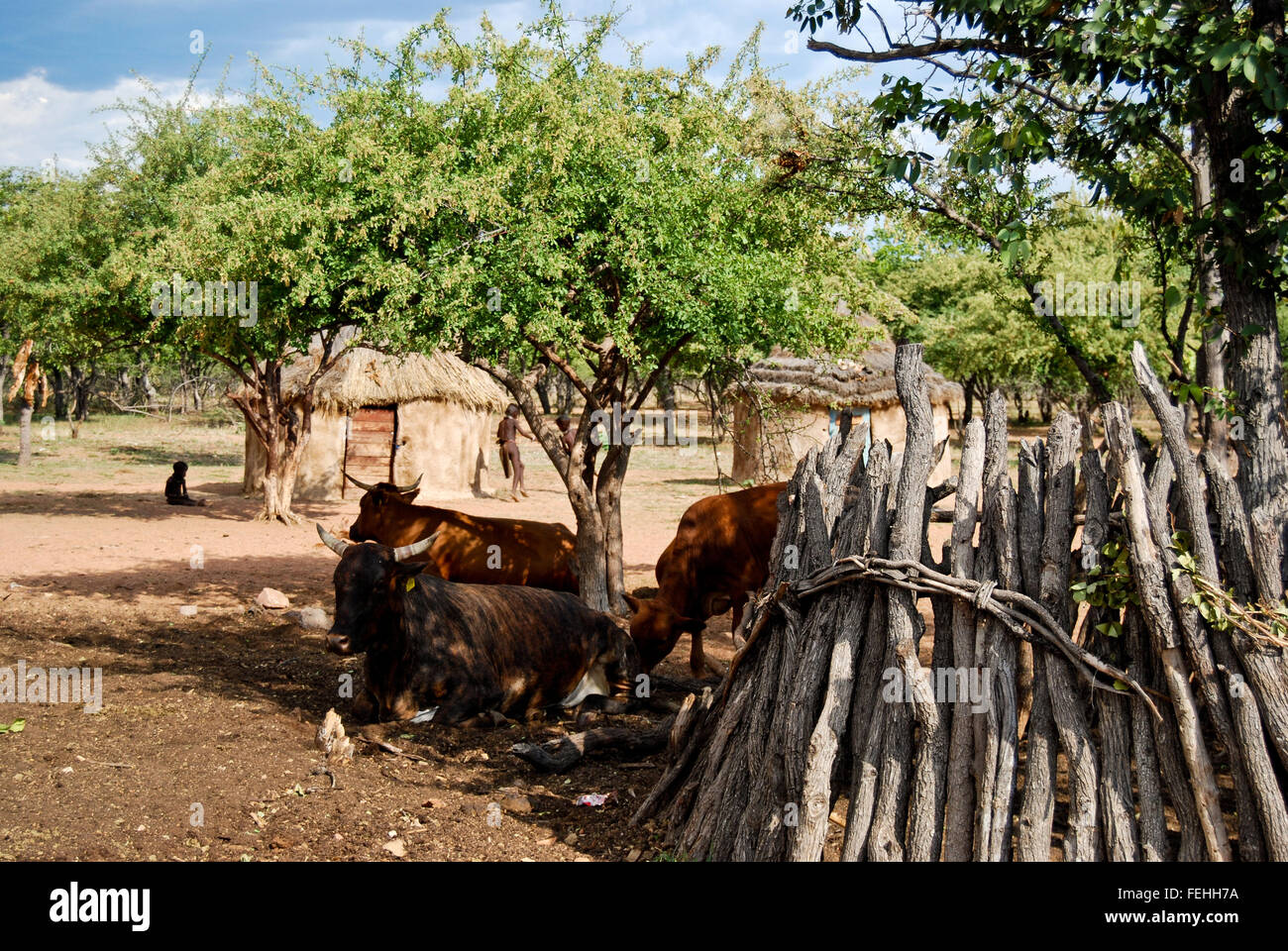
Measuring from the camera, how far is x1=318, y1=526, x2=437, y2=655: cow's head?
7039 millimetres

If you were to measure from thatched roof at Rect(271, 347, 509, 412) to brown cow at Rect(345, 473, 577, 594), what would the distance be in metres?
9.91

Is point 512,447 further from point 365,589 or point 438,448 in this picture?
point 365,589

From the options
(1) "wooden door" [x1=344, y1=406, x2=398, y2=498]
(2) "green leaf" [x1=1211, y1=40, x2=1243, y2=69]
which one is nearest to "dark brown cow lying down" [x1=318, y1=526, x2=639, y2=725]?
(2) "green leaf" [x1=1211, y1=40, x2=1243, y2=69]

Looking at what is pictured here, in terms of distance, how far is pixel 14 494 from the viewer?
18625 millimetres

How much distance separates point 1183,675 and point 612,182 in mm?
5734

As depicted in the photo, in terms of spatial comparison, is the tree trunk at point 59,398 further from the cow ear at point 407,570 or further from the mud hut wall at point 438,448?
the cow ear at point 407,570

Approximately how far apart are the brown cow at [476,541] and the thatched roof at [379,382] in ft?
32.5

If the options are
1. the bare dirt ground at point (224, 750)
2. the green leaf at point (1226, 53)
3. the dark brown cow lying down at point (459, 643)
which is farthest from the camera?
the dark brown cow lying down at point (459, 643)

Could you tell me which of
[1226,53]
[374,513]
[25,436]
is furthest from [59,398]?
[1226,53]

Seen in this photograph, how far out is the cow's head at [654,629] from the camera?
880 cm

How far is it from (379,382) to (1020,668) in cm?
1666

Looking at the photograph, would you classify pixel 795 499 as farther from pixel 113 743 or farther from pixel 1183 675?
pixel 113 743

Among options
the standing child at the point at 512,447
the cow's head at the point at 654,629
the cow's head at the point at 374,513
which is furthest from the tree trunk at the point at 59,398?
the cow's head at the point at 654,629

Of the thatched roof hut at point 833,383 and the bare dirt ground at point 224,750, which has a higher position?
the thatched roof hut at point 833,383
